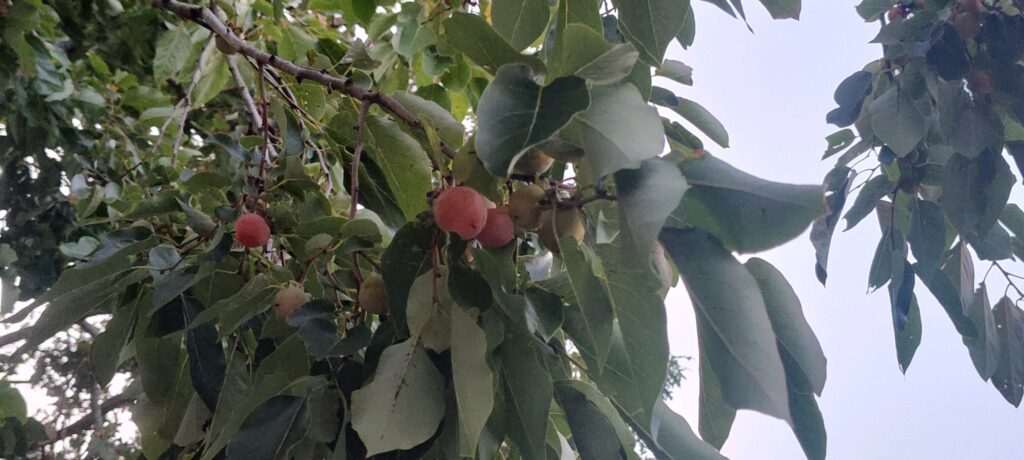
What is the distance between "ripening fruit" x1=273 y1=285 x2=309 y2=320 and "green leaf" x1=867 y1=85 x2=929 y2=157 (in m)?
0.76

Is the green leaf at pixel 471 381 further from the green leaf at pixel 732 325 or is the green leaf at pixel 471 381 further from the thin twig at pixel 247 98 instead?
the thin twig at pixel 247 98

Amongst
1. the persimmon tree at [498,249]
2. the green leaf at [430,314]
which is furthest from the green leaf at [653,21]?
the green leaf at [430,314]

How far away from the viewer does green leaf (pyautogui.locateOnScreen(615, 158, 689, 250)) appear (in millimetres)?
316

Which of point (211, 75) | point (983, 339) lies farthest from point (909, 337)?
point (211, 75)

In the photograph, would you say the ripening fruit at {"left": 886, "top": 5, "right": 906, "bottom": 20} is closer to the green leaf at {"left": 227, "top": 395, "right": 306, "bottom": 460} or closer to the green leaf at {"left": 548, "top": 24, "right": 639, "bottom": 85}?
the green leaf at {"left": 548, "top": 24, "right": 639, "bottom": 85}

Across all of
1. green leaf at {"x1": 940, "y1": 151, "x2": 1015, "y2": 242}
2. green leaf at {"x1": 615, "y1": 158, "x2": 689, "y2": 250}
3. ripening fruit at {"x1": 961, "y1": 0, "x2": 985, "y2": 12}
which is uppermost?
ripening fruit at {"x1": 961, "y1": 0, "x2": 985, "y2": 12}

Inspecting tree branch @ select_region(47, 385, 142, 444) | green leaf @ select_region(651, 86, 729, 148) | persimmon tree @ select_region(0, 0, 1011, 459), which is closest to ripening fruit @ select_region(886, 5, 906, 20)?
persimmon tree @ select_region(0, 0, 1011, 459)

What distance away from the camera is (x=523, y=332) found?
1.46 ft

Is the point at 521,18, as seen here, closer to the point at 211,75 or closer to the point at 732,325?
the point at 732,325

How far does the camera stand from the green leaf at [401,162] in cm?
66

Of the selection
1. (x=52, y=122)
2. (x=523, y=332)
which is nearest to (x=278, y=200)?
(x=523, y=332)

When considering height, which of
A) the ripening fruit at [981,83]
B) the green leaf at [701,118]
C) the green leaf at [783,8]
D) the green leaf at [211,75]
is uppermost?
the green leaf at [783,8]

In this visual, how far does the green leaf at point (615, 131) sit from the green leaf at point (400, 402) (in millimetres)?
174

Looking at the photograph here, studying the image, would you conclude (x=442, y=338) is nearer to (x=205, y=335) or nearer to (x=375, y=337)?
(x=375, y=337)
